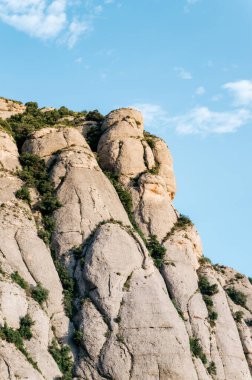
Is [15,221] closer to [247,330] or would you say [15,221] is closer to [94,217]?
[94,217]

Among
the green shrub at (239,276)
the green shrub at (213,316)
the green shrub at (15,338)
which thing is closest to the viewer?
the green shrub at (15,338)

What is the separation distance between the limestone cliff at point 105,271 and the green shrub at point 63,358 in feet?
0.31

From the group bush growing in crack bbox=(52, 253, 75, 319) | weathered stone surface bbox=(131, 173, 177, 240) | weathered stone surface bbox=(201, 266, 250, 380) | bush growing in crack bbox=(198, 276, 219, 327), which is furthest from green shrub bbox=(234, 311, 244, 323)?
bush growing in crack bbox=(52, 253, 75, 319)

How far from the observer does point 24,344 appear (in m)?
46.8

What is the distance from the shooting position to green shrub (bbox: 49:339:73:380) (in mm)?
48844


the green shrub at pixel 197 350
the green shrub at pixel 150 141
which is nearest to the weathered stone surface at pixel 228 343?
the green shrub at pixel 197 350

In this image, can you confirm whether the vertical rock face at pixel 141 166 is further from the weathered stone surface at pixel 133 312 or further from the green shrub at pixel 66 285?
the green shrub at pixel 66 285

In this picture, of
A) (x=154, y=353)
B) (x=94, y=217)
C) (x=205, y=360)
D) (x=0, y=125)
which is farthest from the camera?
(x=0, y=125)

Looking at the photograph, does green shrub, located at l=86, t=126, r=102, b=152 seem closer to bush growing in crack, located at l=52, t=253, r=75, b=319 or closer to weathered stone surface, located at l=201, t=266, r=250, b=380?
bush growing in crack, located at l=52, t=253, r=75, b=319

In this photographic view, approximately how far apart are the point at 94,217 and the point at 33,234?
6.29 metres

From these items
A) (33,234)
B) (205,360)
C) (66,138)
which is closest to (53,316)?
(33,234)

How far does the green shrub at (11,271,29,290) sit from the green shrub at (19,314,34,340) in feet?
10.7

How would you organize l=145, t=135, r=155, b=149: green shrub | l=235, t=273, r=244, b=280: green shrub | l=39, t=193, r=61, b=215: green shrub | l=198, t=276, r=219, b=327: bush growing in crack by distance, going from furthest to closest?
l=235, t=273, r=244, b=280: green shrub → l=145, t=135, r=155, b=149: green shrub → l=39, t=193, r=61, b=215: green shrub → l=198, t=276, r=219, b=327: bush growing in crack

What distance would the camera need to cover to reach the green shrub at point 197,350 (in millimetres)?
54959
